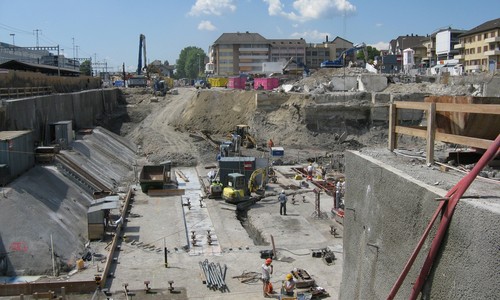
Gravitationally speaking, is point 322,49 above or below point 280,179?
above

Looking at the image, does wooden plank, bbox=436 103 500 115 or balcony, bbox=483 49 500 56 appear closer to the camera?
wooden plank, bbox=436 103 500 115

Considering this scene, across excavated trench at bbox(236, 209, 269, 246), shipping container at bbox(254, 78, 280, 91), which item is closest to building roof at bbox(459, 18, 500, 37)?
shipping container at bbox(254, 78, 280, 91)

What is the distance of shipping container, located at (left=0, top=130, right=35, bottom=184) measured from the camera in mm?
21828

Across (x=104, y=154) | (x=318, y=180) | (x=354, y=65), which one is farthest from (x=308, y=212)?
(x=354, y=65)

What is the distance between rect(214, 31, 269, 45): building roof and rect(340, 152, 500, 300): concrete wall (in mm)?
124794

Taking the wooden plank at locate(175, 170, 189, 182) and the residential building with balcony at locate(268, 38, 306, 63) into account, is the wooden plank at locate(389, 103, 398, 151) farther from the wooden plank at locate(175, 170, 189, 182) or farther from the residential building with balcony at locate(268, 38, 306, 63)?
the residential building with balcony at locate(268, 38, 306, 63)

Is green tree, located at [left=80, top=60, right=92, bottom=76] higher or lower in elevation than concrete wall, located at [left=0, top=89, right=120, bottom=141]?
higher

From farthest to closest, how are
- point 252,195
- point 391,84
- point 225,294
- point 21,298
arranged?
point 391,84 → point 252,195 → point 225,294 → point 21,298

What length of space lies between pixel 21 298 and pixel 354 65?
6056 cm

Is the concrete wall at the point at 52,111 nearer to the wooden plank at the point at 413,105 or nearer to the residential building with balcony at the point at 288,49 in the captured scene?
the wooden plank at the point at 413,105

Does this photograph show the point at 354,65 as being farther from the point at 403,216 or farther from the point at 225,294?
the point at 403,216

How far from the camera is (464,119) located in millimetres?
5914

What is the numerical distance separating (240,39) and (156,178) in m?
102

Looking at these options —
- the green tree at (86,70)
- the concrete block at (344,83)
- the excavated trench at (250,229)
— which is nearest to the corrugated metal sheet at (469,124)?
the excavated trench at (250,229)
